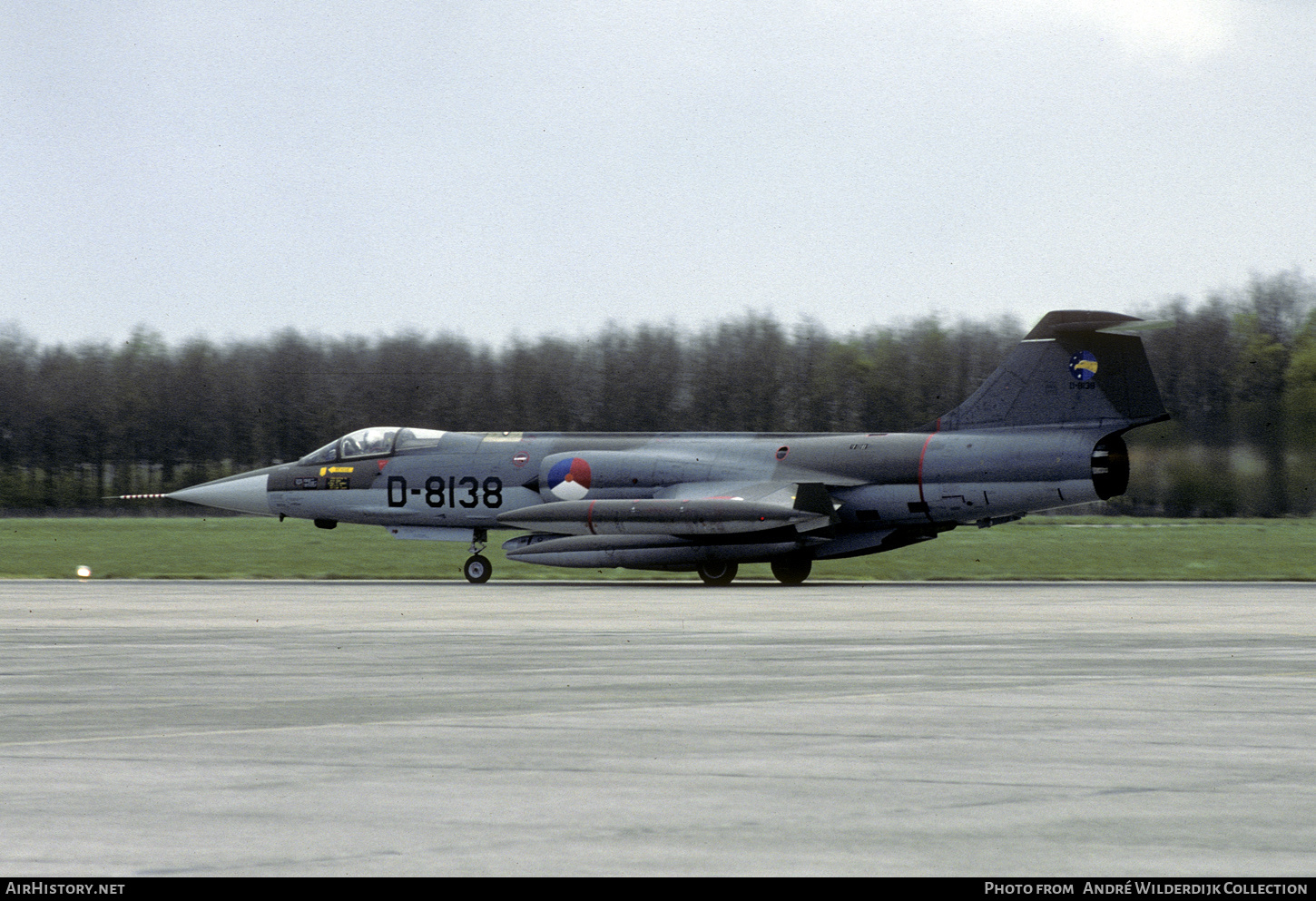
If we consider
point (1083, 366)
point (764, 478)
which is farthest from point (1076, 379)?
point (764, 478)

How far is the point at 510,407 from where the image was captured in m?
72.8

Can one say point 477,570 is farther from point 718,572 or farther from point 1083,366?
point 1083,366

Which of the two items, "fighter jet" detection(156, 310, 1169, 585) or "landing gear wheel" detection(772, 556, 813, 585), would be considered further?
"landing gear wheel" detection(772, 556, 813, 585)

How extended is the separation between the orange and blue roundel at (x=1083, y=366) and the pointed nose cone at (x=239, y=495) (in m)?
16.9

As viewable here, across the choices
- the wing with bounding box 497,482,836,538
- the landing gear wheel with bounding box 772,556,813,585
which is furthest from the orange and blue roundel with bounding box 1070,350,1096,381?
the landing gear wheel with bounding box 772,556,813,585

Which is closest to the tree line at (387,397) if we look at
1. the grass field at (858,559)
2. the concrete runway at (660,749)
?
the grass field at (858,559)

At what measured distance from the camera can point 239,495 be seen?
35.1 meters

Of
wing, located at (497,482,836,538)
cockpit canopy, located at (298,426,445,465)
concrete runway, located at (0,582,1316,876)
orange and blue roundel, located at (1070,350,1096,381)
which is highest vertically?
orange and blue roundel, located at (1070,350,1096,381)

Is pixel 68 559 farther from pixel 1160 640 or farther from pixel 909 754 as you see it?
pixel 909 754

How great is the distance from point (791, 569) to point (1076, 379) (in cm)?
662

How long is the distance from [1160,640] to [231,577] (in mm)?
22143

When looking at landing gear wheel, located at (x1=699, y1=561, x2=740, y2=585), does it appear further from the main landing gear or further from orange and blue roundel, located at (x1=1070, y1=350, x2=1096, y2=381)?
orange and blue roundel, located at (x1=1070, y1=350, x2=1096, y2=381)

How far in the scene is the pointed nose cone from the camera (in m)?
35.0

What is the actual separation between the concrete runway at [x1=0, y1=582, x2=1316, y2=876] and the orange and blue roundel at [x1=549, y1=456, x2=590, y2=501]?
45.4 ft
